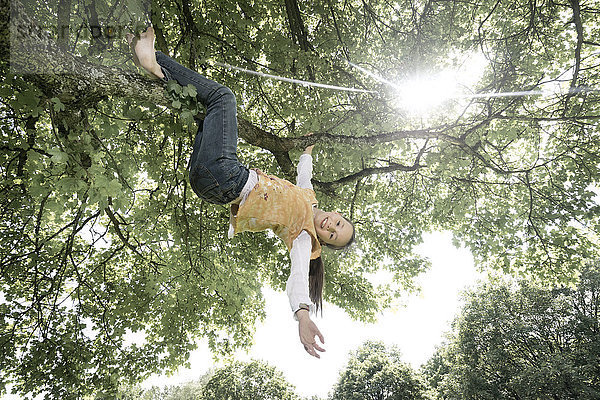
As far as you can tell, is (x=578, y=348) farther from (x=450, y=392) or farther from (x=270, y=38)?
(x=270, y=38)

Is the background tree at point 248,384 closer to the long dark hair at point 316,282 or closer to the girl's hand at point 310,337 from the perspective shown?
the long dark hair at point 316,282

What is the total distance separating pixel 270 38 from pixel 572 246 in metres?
7.83

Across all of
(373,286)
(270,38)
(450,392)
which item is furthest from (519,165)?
(450,392)

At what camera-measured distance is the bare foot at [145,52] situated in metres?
2.83

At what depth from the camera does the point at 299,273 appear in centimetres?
291

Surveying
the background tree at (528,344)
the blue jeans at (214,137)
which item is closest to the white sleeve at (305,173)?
the blue jeans at (214,137)

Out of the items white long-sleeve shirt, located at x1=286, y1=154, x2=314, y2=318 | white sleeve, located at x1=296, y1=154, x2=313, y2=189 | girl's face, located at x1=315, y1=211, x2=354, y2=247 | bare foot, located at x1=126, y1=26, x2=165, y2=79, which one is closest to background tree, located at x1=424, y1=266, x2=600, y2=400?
girl's face, located at x1=315, y1=211, x2=354, y2=247

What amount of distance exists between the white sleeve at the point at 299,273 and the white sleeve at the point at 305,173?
3.27 ft

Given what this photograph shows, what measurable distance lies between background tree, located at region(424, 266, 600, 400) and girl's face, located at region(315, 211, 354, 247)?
69.0 ft

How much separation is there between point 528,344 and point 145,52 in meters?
26.1

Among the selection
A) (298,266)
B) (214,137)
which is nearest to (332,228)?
(298,266)

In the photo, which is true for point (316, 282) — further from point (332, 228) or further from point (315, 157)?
point (315, 157)

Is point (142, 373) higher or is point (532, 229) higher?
point (532, 229)

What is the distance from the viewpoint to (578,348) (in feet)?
64.6
